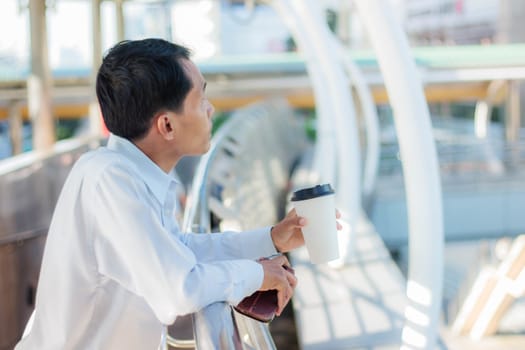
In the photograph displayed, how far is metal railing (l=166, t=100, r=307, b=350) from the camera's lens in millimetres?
1030

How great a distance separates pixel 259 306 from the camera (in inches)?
44.2

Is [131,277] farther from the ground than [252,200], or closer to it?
farther from the ground

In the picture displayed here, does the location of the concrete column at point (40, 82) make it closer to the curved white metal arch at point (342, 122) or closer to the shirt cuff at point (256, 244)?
the curved white metal arch at point (342, 122)

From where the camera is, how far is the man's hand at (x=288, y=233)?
124cm

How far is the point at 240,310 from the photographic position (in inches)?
43.9

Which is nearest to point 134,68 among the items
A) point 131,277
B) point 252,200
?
point 131,277

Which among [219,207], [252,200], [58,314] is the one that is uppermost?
[58,314]

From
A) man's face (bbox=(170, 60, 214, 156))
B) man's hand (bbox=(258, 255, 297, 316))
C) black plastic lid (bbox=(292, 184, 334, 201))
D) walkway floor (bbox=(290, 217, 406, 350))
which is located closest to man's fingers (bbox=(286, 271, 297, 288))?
man's hand (bbox=(258, 255, 297, 316))

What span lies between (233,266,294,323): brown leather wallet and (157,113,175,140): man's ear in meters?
0.26

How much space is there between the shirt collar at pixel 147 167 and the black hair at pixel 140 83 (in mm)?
17

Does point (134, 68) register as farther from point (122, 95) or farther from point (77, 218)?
point (77, 218)

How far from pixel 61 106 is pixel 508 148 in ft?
26.9

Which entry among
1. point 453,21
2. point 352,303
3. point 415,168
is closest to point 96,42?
point 352,303

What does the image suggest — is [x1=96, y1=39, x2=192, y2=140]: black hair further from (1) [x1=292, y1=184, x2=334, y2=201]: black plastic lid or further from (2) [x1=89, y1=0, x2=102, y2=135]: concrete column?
(2) [x1=89, y1=0, x2=102, y2=135]: concrete column
